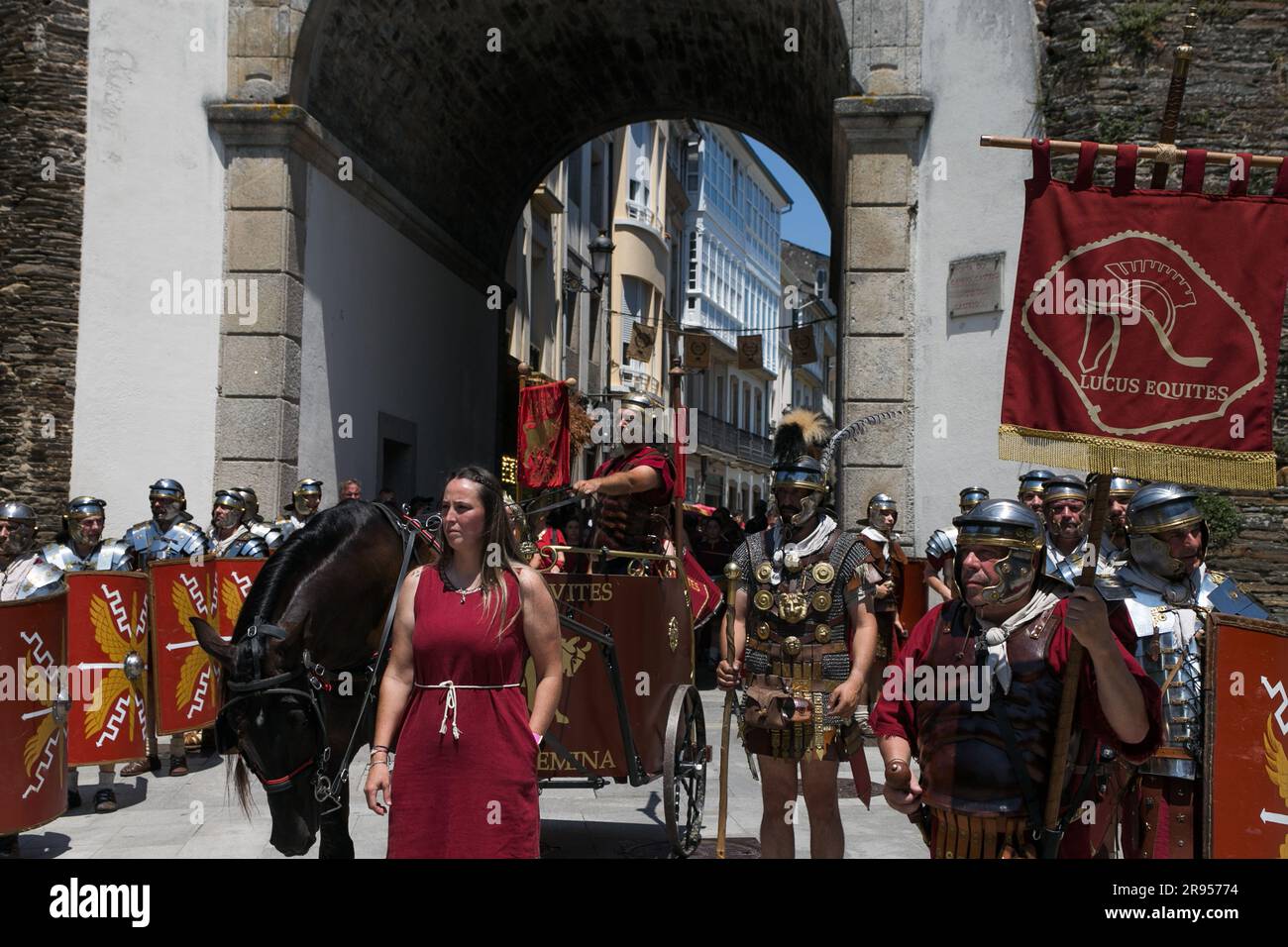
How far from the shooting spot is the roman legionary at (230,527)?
33.1 feet

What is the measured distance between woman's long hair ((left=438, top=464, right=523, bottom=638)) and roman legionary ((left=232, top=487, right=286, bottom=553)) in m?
5.95

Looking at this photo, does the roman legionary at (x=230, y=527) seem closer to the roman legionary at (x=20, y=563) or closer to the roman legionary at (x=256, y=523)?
the roman legionary at (x=256, y=523)

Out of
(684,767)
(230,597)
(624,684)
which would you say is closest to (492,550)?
(624,684)

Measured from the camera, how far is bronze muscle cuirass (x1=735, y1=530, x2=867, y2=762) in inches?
221

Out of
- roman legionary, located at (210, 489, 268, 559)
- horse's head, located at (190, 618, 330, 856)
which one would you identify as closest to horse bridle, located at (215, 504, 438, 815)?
horse's head, located at (190, 618, 330, 856)

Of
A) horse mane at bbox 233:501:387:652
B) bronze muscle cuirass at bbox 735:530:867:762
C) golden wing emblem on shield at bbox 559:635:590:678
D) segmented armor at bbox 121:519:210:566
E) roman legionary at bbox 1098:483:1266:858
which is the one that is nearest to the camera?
roman legionary at bbox 1098:483:1266:858

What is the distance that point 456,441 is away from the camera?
59.1 ft

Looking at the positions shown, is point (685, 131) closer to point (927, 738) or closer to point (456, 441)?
point (456, 441)

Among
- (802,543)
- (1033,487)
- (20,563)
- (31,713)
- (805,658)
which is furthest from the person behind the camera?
(1033,487)

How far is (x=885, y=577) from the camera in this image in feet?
33.5

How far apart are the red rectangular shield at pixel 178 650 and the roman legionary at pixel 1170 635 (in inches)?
226

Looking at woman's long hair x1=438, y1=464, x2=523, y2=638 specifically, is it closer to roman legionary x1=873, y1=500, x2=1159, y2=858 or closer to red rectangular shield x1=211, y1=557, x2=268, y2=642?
roman legionary x1=873, y1=500, x2=1159, y2=858

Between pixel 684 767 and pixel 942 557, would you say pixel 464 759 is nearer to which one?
pixel 684 767

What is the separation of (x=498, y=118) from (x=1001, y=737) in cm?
1481
